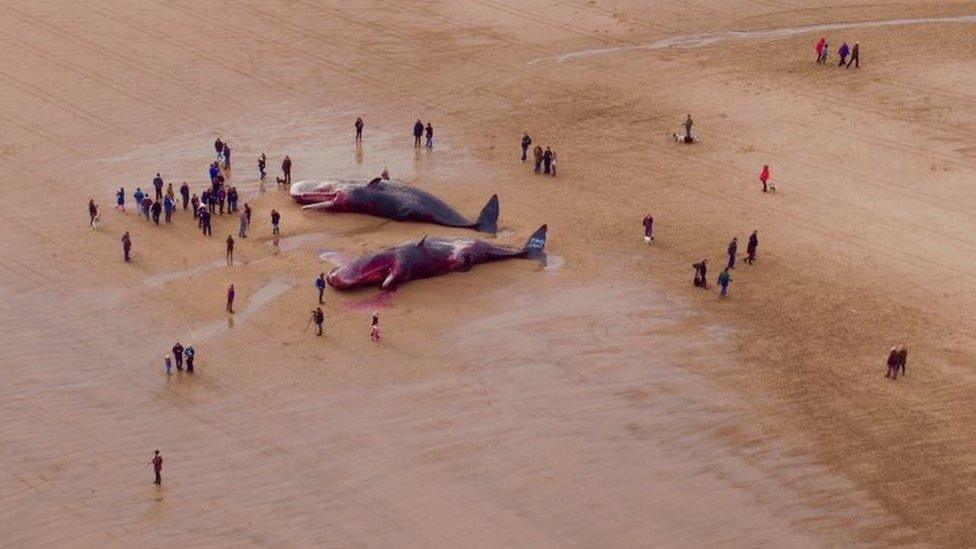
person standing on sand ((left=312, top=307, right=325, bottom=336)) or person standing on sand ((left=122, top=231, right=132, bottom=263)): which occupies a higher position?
person standing on sand ((left=122, top=231, right=132, bottom=263))

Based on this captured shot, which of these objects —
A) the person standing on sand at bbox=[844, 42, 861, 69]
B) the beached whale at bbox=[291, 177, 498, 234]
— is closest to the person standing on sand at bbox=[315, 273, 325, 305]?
the beached whale at bbox=[291, 177, 498, 234]

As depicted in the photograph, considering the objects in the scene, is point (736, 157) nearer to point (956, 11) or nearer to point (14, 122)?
point (956, 11)

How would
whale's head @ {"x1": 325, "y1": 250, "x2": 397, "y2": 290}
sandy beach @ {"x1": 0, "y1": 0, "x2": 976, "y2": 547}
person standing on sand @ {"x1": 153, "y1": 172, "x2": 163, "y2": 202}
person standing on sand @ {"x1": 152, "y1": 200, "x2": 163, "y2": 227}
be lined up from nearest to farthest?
sandy beach @ {"x1": 0, "y1": 0, "x2": 976, "y2": 547} → whale's head @ {"x1": 325, "y1": 250, "x2": 397, "y2": 290} → person standing on sand @ {"x1": 152, "y1": 200, "x2": 163, "y2": 227} → person standing on sand @ {"x1": 153, "y1": 172, "x2": 163, "y2": 202}

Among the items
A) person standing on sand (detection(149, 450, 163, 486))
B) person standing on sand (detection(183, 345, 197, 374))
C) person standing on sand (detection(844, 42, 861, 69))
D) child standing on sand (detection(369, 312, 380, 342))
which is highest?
person standing on sand (detection(844, 42, 861, 69))

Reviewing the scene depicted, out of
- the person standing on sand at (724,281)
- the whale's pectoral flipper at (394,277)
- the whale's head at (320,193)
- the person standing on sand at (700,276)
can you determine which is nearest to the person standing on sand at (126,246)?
the whale's head at (320,193)

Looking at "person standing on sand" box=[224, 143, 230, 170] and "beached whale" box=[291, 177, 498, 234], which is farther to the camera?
"person standing on sand" box=[224, 143, 230, 170]

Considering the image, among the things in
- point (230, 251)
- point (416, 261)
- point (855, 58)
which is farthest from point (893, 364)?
point (855, 58)

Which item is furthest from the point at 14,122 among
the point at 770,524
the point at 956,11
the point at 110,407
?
the point at 956,11

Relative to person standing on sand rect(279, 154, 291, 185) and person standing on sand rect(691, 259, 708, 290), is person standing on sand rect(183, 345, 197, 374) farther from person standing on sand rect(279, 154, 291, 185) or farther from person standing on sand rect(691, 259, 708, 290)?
person standing on sand rect(691, 259, 708, 290)
